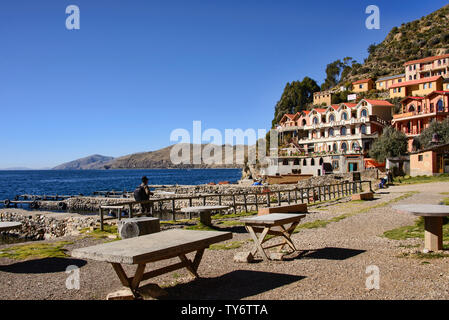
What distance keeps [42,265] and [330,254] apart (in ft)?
24.0

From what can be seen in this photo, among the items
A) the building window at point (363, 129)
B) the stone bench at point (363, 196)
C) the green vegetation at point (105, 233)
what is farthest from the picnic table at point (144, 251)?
the building window at point (363, 129)

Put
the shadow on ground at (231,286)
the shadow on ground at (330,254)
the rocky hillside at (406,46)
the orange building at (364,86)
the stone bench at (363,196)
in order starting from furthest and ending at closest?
the rocky hillside at (406,46) → the orange building at (364,86) → the stone bench at (363,196) → the shadow on ground at (330,254) → the shadow on ground at (231,286)

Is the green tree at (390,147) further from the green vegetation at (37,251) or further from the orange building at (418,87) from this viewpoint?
the green vegetation at (37,251)

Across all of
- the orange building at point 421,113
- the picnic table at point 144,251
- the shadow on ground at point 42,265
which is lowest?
the shadow on ground at point 42,265

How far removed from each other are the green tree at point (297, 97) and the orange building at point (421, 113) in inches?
2187

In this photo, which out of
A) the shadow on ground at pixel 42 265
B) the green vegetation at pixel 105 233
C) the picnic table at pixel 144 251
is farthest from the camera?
the green vegetation at pixel 105 233

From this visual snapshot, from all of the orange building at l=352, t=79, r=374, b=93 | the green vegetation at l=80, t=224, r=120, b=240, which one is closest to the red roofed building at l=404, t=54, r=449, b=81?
the orange building at l=352, t=79, r=374, b=93

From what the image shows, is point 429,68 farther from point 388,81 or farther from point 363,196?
point 363,196

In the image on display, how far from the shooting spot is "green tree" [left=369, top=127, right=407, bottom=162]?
49.6m

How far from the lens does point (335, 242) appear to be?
10.7m

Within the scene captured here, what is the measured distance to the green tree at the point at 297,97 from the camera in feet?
379

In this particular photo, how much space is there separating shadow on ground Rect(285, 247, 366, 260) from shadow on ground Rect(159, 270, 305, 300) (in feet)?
5.99

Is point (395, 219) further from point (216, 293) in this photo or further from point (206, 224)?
point (216, 293)
